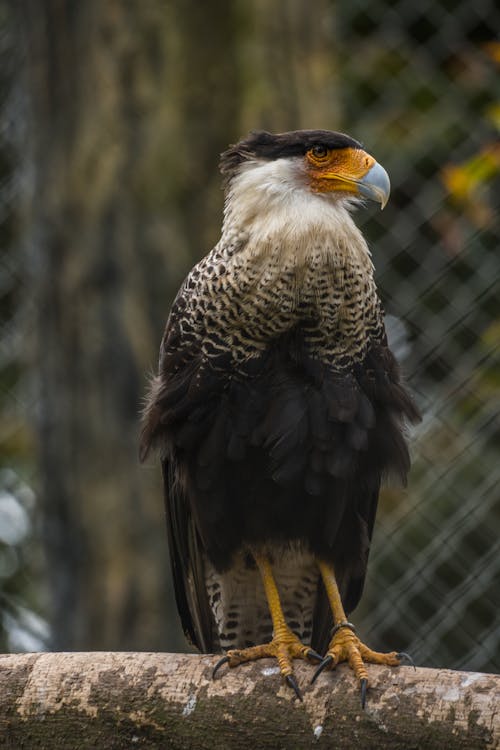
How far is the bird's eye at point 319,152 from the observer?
3.59 meters

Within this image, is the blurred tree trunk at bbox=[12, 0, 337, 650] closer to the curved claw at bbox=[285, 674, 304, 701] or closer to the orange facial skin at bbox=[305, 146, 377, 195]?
the orange facial skin at bbox=[305, 146, 377, 195]

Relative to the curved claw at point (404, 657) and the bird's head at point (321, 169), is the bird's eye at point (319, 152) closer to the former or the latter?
the bird's head at point (321, 169)

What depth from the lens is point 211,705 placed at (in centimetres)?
309

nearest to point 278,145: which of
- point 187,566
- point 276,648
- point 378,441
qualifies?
point 378,441

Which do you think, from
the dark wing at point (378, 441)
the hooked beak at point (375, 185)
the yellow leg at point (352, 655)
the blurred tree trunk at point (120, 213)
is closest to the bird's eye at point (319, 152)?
the hooked beak at point (375, 185)

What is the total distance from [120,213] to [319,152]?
1618mm

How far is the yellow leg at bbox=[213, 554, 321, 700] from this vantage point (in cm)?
325

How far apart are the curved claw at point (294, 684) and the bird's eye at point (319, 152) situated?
1.44m

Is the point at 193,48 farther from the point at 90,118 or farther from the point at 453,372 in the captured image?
the point at 453,372

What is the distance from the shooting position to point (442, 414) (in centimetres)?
510

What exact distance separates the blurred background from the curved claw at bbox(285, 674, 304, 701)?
1695 millimetres

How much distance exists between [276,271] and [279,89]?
6.21 feet

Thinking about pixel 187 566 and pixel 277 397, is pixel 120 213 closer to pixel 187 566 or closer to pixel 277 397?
pixel 187 566

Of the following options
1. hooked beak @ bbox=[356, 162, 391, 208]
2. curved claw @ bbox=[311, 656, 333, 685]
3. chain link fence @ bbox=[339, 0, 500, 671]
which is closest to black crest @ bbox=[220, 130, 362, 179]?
hooked beak @ bbox=[356, 162, 391, 208]
